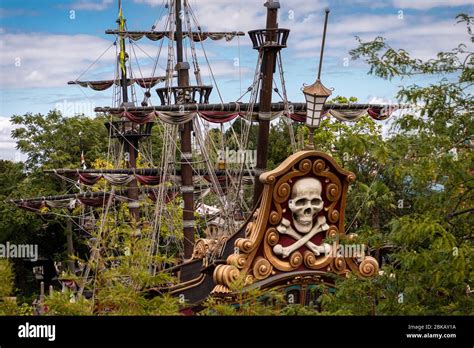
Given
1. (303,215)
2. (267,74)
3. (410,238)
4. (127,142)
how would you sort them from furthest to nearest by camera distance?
1. (127,142)
2. (267,74)
3. (303,215)
4. (410,238)

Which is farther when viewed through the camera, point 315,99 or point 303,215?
point 303,215

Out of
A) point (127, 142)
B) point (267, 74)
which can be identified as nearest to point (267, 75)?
point (267, 74)

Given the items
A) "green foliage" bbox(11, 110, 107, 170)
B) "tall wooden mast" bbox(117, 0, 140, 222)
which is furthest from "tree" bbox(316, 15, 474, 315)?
"green foliage" bbox(11, 110, 107, 170)

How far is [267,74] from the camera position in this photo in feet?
66.4

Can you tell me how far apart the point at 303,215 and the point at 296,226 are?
0.23 metres

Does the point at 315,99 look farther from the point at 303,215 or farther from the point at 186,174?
the point at 186,174

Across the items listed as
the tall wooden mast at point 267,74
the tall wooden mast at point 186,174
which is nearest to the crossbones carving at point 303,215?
the tall wooden mast at point 267,74

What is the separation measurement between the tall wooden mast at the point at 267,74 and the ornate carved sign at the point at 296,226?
7.99 feet

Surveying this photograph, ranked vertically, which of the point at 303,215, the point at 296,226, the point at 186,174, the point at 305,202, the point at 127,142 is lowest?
the point at 296,226

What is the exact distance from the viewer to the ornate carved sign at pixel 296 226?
55.4 ft

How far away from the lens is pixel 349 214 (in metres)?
27.0

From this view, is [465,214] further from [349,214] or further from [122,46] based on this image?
[122,46]

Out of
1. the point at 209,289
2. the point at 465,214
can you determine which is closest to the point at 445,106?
the point at 465,214

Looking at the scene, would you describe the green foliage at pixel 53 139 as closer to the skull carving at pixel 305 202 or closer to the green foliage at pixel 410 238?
the skull carving at pixel 305 202
